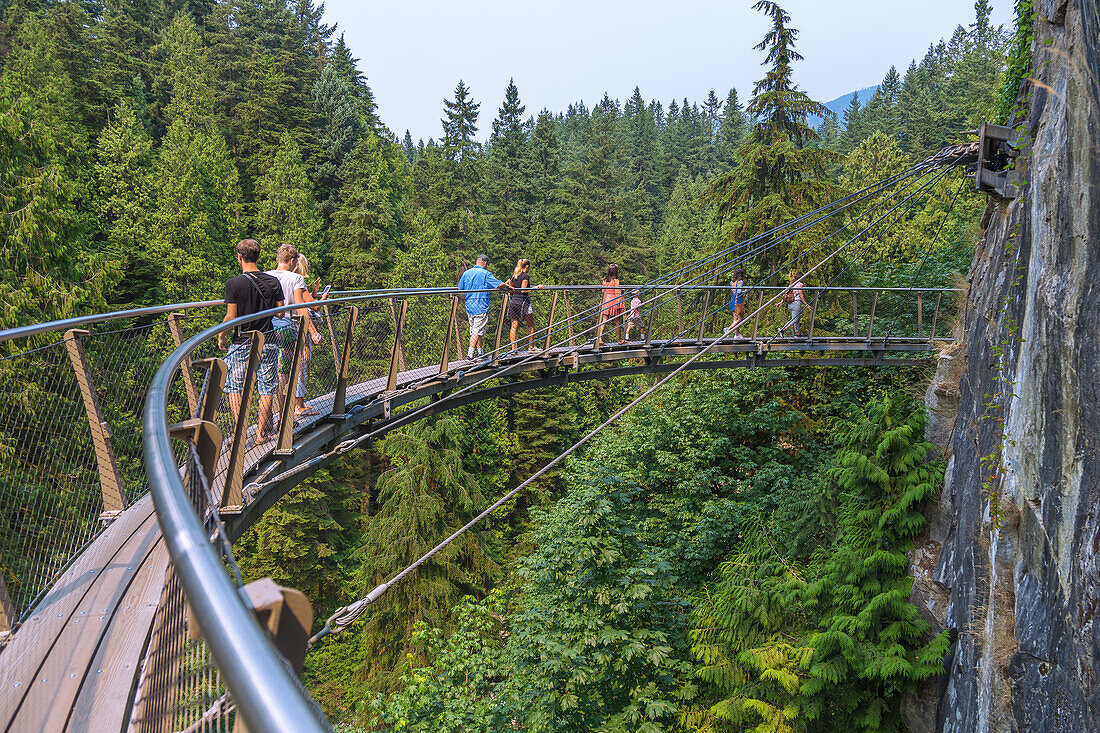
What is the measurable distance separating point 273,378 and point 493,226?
110ft

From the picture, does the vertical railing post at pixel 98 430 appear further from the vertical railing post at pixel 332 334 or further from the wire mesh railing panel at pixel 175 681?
the vertical railing post at pixel 332 334

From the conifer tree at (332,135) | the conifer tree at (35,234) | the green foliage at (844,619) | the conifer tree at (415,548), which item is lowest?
the conifer tree at (415,548)

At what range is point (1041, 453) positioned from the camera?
6145 mm

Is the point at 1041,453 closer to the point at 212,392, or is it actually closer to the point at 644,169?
the point at 212,392

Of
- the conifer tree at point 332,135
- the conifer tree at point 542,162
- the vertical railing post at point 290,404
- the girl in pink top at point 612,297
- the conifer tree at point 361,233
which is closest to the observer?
the vertical railing post at point 290,404

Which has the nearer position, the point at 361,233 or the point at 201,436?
the point at 201,436

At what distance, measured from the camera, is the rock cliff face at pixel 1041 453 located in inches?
220

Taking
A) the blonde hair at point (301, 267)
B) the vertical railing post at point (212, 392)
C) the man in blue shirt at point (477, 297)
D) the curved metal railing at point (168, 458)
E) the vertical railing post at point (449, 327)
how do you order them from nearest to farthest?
the curved metal railing at point (168, 458) → the vertical railing post at point (212, 392) → the blonde hair at point (301, 267) → the vertical railing post at point (449, 327) → the man in blue shirt at point (477, 297)

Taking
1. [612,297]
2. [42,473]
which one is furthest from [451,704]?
[42,473]

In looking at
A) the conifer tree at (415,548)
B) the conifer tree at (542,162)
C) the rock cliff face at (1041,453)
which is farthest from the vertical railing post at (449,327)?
the conifer tree at (542,162)

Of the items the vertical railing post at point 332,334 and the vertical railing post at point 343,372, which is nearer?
the vertical railing post at point 343,372

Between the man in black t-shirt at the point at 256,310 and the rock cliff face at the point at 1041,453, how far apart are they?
6.67m

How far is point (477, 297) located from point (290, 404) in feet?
12.8

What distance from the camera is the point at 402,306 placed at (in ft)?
21.4
